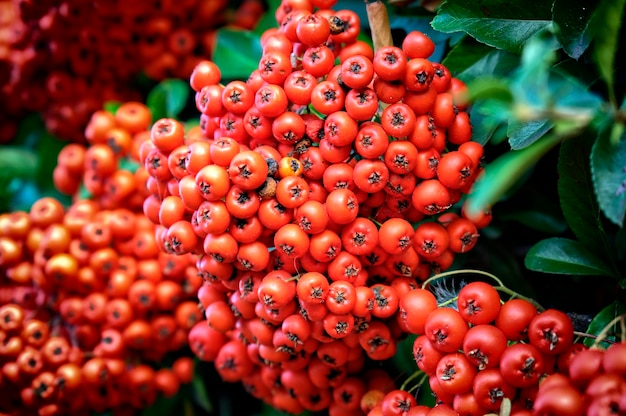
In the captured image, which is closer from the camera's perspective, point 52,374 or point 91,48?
point 52,374

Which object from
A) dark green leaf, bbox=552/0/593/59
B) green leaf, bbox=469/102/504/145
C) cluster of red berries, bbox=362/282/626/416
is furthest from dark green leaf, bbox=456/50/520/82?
cluster of red berries, bbox=362/282/626/416

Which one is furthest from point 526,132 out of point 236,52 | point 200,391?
point 200,391

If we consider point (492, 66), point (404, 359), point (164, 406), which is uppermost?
point (492, 66)

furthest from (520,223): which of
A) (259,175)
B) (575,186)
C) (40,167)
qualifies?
(40,167)

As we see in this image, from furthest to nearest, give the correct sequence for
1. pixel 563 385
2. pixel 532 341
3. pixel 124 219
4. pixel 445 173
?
pixel 124 219
pixel 445 173
pixel 532 341
pixel 563 385

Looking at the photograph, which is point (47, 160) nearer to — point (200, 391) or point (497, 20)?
point (200, 391)

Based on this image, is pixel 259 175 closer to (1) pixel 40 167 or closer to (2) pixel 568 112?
(2) pixel 568 112

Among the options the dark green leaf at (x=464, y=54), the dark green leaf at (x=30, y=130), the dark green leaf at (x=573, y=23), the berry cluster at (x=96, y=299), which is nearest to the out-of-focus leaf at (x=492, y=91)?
the dark green leaf at (x=573, y=23)

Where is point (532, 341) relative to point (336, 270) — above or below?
below

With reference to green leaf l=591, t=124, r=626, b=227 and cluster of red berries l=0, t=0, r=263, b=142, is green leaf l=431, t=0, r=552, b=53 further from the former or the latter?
cluster of red berries l=0, t=0, r=263, b=142
